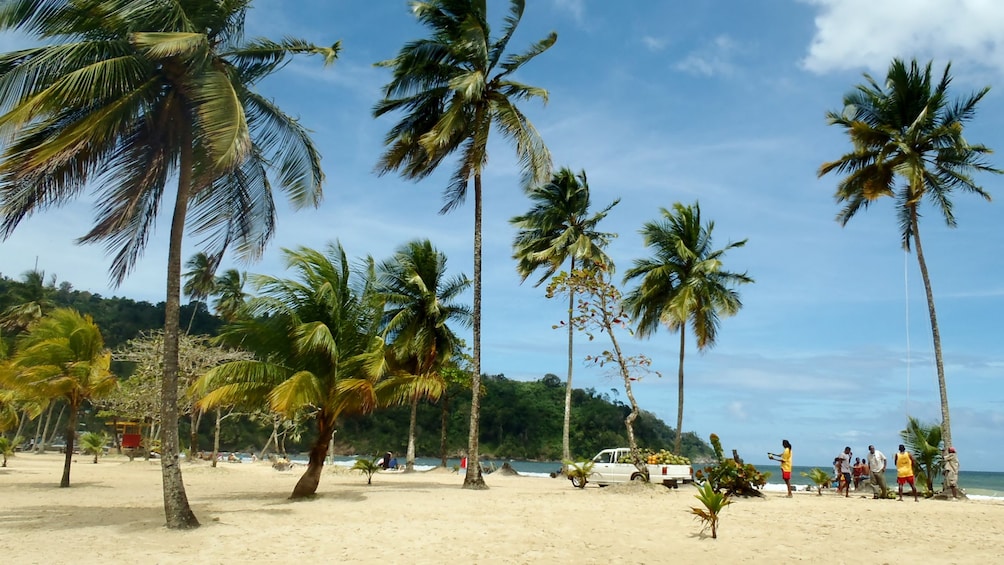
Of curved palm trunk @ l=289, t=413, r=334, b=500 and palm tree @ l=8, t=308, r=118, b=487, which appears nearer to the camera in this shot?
curved palm trunk @ l=289, t=413, r=334, b=500

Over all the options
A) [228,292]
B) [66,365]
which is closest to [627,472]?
[66,365]

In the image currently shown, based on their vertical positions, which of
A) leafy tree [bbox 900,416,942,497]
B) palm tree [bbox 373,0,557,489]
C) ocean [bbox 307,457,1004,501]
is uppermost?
palm tree [bbox 373,0,557,489]

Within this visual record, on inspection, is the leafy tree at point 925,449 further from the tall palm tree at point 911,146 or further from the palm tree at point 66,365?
the palm tree at point 66,365

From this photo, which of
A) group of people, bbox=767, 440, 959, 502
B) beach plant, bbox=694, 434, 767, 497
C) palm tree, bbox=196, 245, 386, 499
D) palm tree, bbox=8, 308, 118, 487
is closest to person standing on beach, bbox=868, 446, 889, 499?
group of people, bbox=767, 440, 959, 502

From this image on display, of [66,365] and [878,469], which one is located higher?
[66,365]

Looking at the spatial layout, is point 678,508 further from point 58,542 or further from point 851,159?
point 851,159

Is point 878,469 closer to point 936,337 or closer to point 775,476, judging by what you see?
point 936,337

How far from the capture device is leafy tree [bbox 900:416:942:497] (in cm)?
2231

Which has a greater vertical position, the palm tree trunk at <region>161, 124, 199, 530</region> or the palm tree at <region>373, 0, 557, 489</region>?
the palm tree at <region>373, 0, 557, 489</region>

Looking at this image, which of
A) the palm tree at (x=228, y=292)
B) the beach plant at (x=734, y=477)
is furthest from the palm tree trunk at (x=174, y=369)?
the palm tree at (x=228, y=292)

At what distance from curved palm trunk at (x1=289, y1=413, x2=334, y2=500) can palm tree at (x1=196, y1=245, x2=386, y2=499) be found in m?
0.02

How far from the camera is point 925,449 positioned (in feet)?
73.5

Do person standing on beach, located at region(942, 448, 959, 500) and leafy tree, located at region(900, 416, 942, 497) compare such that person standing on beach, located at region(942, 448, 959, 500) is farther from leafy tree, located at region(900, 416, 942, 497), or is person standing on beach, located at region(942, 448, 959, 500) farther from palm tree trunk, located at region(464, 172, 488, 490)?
palm tree trunk, located at region(464, 172, 488, 490)

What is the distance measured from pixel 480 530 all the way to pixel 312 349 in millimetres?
6332
